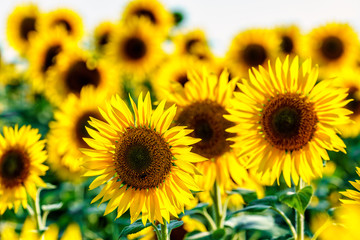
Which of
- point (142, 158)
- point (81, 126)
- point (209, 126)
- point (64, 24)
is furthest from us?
point (64, 24)

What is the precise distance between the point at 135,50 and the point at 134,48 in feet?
0.09

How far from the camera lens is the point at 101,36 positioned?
6422 millimetres

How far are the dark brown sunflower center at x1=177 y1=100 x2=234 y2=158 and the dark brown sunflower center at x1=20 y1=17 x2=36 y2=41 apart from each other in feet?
14.7

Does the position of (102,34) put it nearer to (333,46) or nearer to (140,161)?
(333,46)

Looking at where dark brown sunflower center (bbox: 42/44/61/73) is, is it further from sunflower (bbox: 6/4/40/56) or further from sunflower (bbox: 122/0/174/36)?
sunflower (bbox: 122/0/174/36)

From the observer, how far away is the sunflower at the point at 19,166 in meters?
2.74

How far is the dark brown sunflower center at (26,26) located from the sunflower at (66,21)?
0.44 m

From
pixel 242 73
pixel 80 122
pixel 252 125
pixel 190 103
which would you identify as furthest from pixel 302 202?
pixel 242 73

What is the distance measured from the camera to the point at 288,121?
2395 millimetres

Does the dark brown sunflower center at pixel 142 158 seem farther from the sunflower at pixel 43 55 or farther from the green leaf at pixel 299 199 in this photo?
the sunflower at pixel 43 55

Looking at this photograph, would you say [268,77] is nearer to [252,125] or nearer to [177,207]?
[252,125]

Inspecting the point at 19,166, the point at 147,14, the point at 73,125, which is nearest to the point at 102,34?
the point at 147,14

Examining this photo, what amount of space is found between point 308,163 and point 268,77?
0.48 metres

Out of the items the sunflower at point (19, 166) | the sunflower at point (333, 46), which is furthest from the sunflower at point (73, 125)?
the sunflower at point (333, 46)
